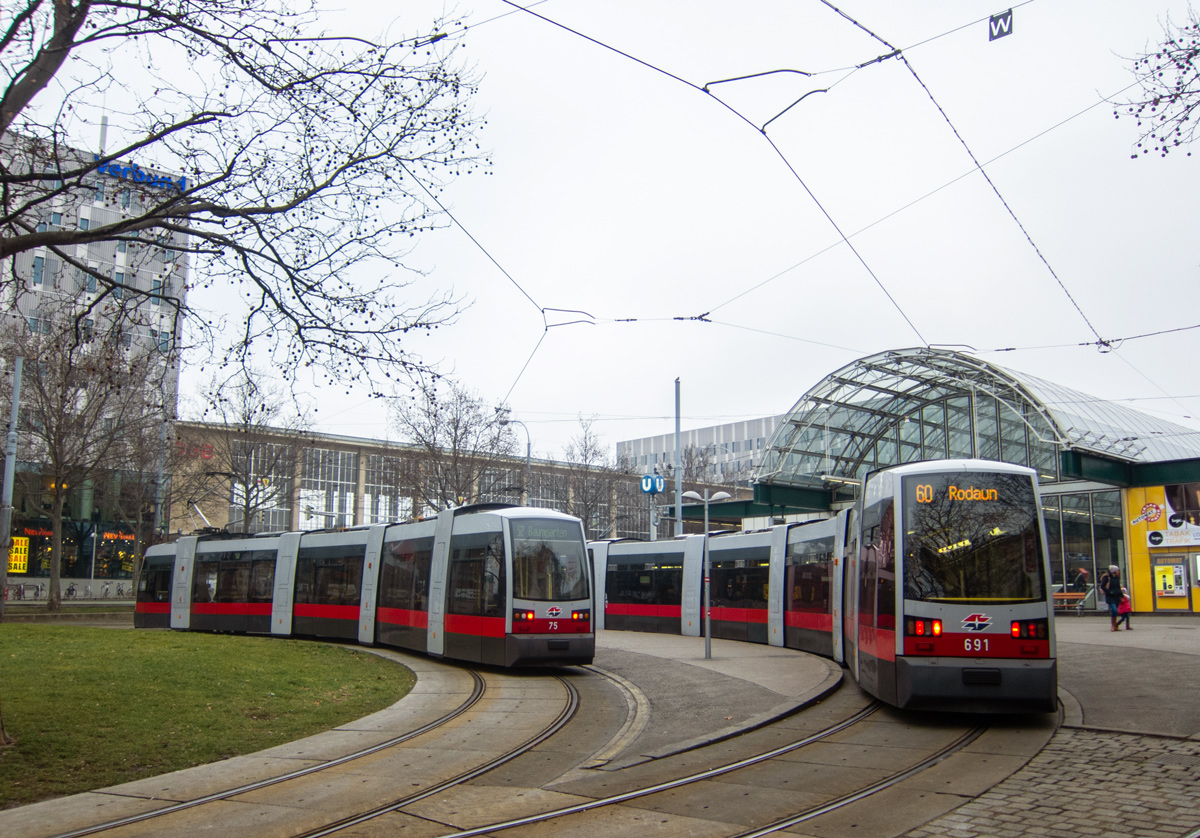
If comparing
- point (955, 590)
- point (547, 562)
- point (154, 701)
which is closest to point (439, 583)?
point (547, 562)

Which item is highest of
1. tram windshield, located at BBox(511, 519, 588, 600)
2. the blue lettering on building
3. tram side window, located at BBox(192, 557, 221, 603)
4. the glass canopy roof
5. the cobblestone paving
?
the glass canopy roof

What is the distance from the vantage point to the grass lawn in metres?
9.17

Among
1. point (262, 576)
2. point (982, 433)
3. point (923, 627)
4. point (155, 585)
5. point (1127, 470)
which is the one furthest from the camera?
point (982, 433)

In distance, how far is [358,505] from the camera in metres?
69.2

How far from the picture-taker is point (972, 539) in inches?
423

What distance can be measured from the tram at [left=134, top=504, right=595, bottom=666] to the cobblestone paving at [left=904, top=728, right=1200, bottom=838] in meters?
9.19

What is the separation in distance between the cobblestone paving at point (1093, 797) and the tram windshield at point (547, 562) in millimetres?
9169

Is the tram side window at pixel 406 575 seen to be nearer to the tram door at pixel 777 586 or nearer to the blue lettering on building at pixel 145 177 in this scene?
the tram door at pixel 777 586

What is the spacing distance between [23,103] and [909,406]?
36.4 metres

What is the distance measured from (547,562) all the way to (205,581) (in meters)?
15.7

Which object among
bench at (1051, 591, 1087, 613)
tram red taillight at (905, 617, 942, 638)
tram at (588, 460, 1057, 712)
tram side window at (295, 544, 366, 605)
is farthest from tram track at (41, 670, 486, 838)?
bench at (1051, 591, 1087, 613)

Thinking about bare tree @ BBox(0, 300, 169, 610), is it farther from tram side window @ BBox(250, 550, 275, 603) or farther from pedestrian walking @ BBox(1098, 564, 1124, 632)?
pedestrian walking @ BBox(1098, 564, 1124, 632)

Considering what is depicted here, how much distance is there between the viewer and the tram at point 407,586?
16859mm

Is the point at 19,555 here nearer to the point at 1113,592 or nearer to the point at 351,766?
the point at 351,766
